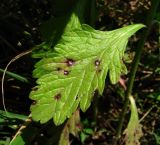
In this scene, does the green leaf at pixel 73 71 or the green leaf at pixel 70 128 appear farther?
the green leaf at pixel 70 128

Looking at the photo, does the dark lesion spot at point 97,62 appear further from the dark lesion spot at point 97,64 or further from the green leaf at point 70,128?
the green leaf at point 70,128

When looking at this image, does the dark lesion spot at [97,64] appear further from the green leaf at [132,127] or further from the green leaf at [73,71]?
the green leaf at [132,127]

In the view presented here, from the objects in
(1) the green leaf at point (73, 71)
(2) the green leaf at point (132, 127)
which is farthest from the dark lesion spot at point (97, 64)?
(2) the green leaf at point (132, 127)

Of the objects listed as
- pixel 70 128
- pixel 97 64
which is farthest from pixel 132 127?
pixel 97 64

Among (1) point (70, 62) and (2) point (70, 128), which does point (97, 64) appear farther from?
(2) point (70, 128)

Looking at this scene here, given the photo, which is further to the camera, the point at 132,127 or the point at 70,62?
the point at 132,127

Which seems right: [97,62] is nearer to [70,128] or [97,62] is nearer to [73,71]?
[73,71]

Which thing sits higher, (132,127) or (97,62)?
(97,62)

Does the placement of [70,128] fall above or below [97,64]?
below

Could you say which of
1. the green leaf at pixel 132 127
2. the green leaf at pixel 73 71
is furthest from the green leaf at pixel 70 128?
the green leaf at pixel 73 71

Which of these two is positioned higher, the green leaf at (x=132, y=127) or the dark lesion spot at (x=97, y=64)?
the dark lesion spot at (x=97, y=64)
